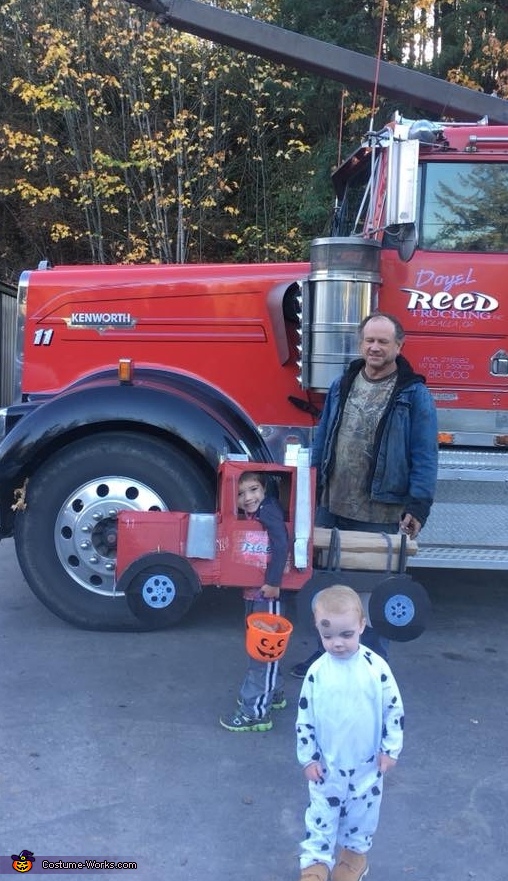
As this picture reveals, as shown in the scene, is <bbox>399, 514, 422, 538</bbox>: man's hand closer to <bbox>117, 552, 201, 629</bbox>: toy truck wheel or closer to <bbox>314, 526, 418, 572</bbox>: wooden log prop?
<bbox>314, 526, 418, 572</bbox>: wooden log prop

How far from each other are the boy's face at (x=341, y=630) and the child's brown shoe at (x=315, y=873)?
64 centimetres

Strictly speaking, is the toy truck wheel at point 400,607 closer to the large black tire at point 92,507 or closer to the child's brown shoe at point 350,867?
the child's brown shoe at point 350,867

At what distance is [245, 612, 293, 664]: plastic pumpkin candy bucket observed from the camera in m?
3.09

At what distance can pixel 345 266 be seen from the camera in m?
4.42

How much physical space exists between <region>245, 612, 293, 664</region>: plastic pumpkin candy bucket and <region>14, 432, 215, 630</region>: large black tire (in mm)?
1438

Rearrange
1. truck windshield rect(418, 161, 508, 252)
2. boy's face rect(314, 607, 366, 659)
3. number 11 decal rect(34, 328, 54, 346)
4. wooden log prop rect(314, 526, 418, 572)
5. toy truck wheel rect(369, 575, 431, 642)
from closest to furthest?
boy's face rect(314, 607, 366, 659), toy truck wheel rect(369, 575, 431, 642), wooden log prop rect(314, 526, 418, 572), truck windshield rect(418, 161, 508, 252), number 11 decal rect(34, 328, 54, 346)

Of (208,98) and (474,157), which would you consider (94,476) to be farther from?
(208,98)

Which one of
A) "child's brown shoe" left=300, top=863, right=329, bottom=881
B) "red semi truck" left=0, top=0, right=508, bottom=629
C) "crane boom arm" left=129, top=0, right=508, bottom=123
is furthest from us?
"crane boom arm" left=129, top=0, right=508, bottom=123

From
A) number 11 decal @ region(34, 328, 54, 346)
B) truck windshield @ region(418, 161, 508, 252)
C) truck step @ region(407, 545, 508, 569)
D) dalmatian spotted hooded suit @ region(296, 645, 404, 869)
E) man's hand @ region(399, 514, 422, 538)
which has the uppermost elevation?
truck windshield @ region(418, 161, 508, 252)

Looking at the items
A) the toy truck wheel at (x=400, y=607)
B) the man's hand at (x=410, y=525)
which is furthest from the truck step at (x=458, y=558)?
the toy truck wheel at (x=400, y=607)

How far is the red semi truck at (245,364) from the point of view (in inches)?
177

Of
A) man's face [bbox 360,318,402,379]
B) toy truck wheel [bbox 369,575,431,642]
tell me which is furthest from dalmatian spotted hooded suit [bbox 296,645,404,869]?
man's face [bbox 360,318,402,379]

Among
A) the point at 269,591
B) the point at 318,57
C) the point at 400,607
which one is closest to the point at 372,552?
the point at 400,607

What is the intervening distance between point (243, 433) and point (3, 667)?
172 cm
